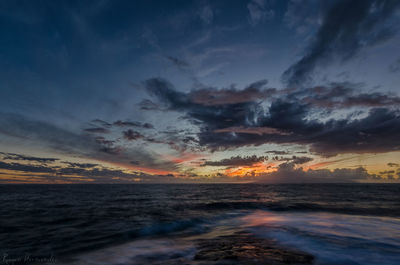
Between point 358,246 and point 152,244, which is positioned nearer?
point 358,246

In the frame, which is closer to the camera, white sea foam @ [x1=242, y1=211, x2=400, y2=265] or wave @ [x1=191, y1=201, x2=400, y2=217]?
white sea foam @ [x1=242, y1=211, x2=400, y2=265]

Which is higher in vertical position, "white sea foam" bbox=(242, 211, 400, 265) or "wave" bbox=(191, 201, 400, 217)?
"white sea foam" bbox=(242, 211, 400, 265)

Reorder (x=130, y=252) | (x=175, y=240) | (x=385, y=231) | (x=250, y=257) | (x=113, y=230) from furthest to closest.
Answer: (x=113, y=230) < (x=385, y=231) < (x=175, y=240) < (x=130, y=252) < (x=250, y=257)

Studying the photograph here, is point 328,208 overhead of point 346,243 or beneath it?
beneath

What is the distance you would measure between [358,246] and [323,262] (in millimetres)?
3527

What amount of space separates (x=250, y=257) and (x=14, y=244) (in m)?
11.7

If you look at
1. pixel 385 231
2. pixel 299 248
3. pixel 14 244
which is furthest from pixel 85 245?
pixel 385 231

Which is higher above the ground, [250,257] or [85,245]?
[250,257]

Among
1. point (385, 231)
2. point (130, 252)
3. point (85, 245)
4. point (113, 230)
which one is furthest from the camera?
point (113, 230)

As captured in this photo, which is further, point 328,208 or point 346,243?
point 328,208

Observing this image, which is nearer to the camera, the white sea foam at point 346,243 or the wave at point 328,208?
the white sea foam at point 346,243

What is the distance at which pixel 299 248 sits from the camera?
27.7 ft

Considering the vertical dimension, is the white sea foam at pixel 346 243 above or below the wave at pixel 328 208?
above

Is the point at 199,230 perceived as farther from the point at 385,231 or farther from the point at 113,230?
the point at 385,231
